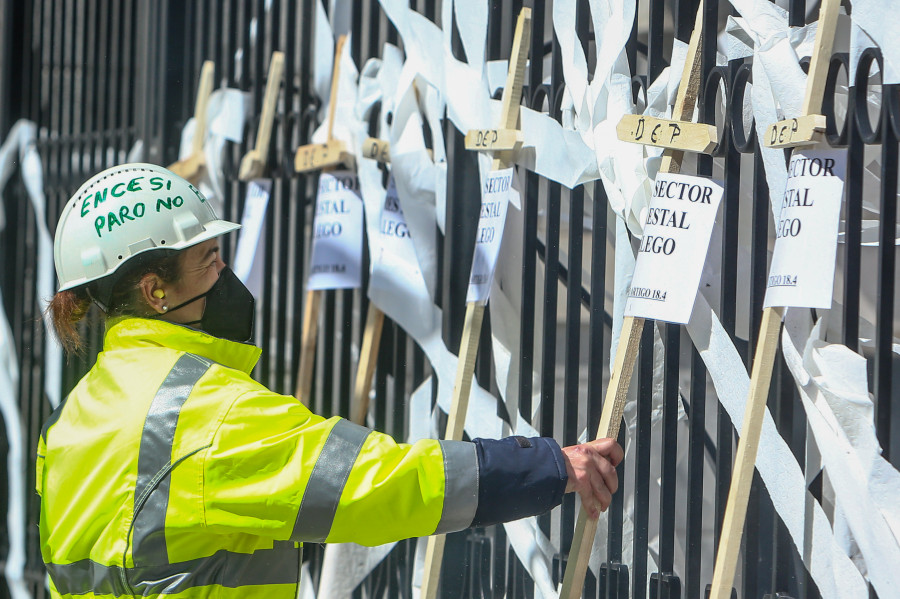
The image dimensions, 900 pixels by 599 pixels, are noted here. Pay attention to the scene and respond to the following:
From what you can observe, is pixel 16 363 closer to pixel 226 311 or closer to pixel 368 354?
pixel 368 354

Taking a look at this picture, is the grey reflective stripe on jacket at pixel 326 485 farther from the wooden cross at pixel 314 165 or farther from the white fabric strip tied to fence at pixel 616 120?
the wooden cross at pixel 314 165

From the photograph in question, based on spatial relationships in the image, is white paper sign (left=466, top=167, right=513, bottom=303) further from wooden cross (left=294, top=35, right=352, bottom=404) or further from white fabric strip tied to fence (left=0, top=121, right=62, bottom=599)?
white fabric strip tied to fence (left=0, top=121, right=62, bottom=599)

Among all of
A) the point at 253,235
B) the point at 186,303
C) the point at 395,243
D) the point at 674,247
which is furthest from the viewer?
the point at 253,235

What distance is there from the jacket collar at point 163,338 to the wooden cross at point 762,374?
3.62ft

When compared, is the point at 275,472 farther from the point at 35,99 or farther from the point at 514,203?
the point at 35,99

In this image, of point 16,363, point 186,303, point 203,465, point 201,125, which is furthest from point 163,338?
point 16,363

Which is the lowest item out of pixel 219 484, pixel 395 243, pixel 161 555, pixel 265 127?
pixel 161 555

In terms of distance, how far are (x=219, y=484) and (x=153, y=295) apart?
1.76 feet

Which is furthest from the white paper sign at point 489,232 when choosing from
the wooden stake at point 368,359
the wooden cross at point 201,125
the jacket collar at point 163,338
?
the wooden cross at point 201,125

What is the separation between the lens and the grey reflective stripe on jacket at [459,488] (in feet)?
6.73

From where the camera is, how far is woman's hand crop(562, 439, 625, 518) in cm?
215

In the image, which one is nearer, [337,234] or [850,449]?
[850,449]

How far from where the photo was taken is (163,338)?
2.32m

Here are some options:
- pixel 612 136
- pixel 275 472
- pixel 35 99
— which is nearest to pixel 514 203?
pixel 612 136
